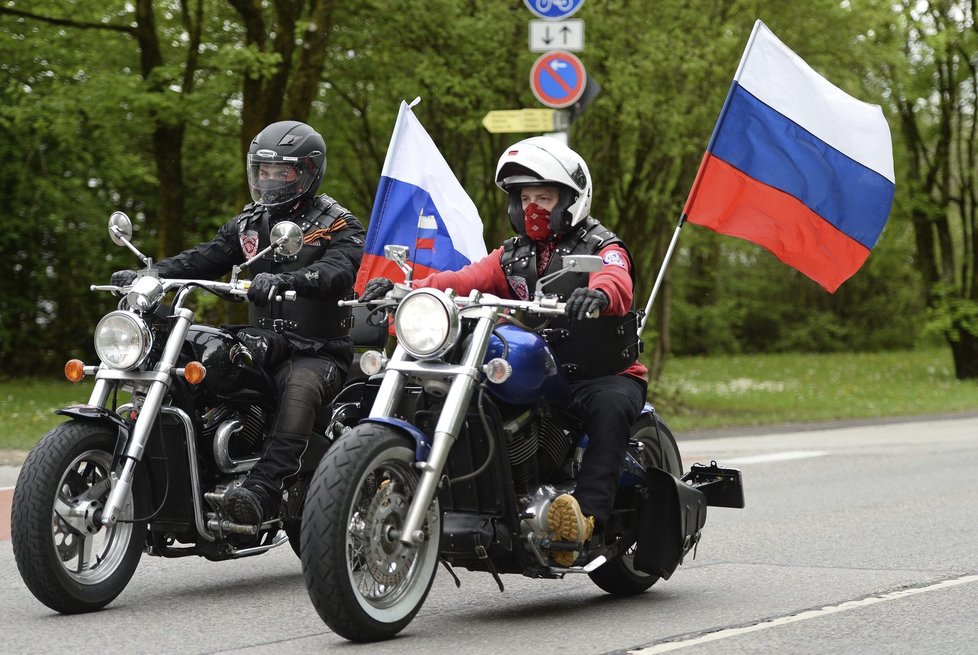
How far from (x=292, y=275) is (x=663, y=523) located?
184cm

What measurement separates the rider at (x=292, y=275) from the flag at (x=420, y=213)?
5.03 ft

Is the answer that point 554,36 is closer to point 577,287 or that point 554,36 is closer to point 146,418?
point 577,287

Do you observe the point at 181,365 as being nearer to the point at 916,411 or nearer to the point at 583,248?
the point at 583,248

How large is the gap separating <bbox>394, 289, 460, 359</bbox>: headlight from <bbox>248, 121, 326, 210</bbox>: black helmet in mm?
1623

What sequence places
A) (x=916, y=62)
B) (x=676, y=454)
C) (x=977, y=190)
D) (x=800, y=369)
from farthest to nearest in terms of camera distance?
(x=800, y=369), (x=977, y=190), (x=916, y=62), (x=676, y=454)

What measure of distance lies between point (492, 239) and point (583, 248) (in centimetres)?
1593

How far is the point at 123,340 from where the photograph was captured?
233 inches

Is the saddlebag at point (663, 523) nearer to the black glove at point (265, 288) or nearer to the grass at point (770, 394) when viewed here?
the black glove at point (265, 288)

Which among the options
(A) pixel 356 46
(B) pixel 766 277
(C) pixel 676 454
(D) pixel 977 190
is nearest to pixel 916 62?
(D) pixel 977 190

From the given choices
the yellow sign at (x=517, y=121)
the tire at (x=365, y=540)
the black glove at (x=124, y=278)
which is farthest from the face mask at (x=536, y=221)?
the yellow sign at (x=517, y=121)

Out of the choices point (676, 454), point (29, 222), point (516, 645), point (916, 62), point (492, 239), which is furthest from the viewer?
point (916, 62)

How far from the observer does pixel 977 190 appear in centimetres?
3008

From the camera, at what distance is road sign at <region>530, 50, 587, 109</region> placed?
44.9 feet

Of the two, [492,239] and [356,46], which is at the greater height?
[356,46]
